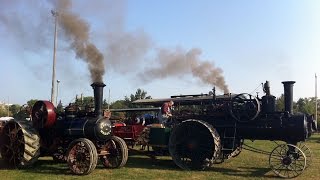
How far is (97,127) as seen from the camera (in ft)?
39.1

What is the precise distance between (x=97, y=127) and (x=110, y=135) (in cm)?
67

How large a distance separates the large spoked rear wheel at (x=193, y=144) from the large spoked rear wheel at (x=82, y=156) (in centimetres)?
271

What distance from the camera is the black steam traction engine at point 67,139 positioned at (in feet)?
37.7

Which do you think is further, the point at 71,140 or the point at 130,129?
the point at 130,129

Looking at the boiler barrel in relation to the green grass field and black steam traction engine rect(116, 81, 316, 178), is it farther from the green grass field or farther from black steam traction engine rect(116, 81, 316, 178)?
black steam traction engine rect(116, 81, 316, 178)

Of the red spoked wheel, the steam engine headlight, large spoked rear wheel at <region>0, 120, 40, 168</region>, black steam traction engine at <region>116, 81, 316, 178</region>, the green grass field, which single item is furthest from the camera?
the red spoked wheel

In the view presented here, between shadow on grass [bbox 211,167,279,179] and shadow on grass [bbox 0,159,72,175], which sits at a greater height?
shadow on grass [bbox 0,159,72,175]

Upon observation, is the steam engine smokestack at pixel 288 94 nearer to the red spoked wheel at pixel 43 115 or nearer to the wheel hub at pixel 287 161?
the wheel hub at pixel 287 161

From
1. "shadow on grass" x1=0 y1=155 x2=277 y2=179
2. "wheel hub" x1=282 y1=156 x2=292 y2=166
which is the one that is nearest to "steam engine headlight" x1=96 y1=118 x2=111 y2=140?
"shadow on grass" x1=0 y1=155 x2=277 y2=179

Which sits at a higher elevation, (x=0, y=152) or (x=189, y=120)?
(x=189, y=120)

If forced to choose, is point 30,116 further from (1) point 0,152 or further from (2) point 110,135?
(2) point 110,135

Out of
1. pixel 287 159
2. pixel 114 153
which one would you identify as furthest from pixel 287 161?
pixel 114 153

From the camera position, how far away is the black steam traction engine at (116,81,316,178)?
38.1 ft

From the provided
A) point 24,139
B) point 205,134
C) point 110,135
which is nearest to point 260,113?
point 205,134
